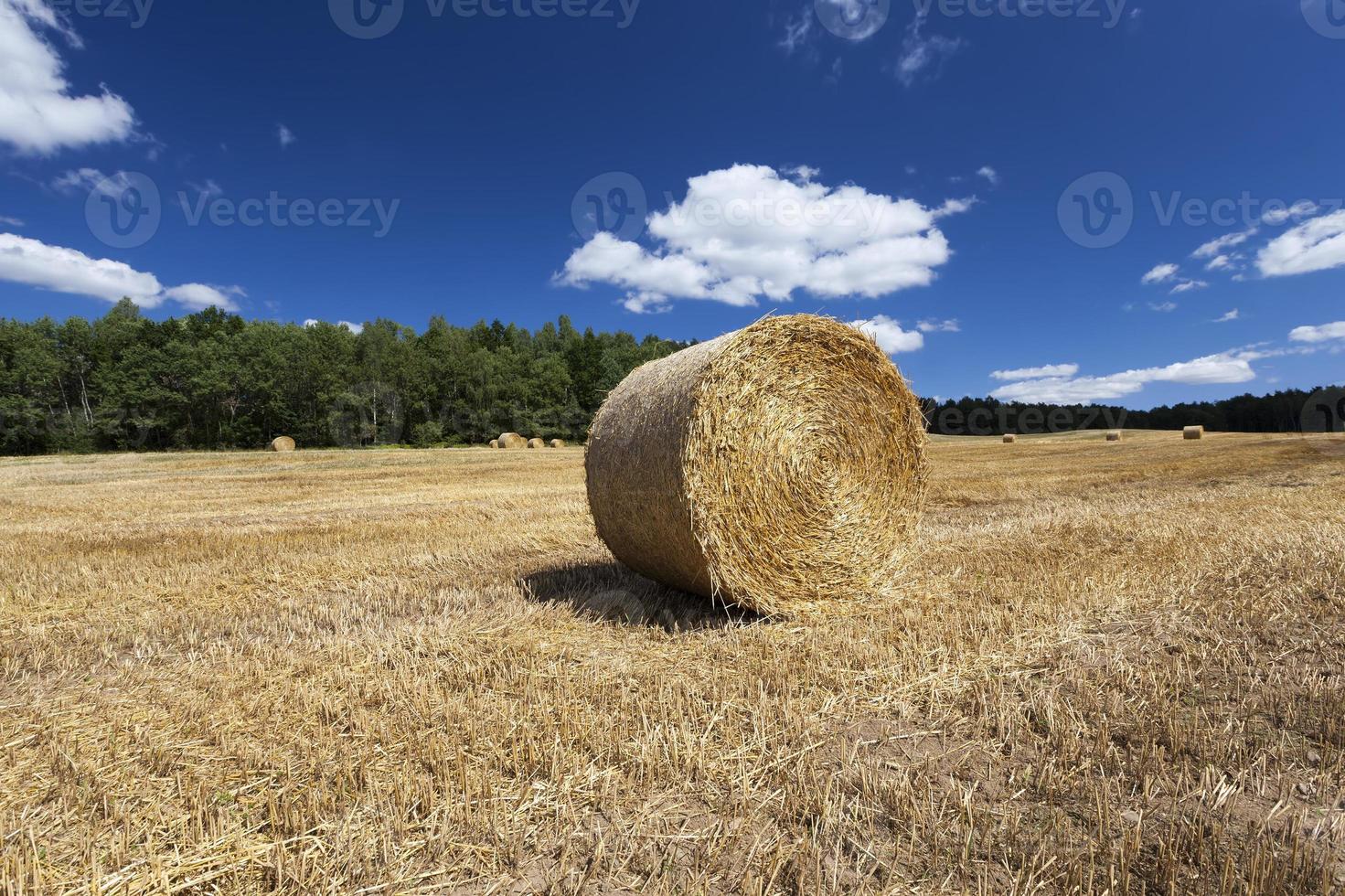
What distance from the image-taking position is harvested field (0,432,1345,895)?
79.0 inches

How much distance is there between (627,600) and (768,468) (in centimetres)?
145

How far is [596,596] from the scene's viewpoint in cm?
518

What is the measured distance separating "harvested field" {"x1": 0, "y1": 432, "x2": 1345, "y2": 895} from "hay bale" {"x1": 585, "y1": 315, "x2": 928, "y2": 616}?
0.45 meters

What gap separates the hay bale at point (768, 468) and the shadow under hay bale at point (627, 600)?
0.15 metres

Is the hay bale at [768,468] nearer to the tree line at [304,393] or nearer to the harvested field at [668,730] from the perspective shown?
the harvested field at [668,730]

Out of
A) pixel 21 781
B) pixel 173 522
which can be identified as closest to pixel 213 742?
pixel 21 781

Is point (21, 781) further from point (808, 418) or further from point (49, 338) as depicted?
point (49, 338)

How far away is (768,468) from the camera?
4.95 metres

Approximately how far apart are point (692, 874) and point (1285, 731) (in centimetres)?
261

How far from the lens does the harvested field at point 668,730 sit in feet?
6.58

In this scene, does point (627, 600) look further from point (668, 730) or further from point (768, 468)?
point (668, 730)

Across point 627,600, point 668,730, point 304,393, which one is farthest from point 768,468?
point 304,393

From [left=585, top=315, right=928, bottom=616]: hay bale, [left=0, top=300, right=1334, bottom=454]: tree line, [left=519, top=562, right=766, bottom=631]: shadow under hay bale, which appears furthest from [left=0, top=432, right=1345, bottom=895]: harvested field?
[left=0, top=300, right=1334, bottom=454]: tree line

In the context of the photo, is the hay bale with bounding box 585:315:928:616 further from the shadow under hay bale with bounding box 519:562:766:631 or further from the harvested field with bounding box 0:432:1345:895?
the harvested field with bounding box 0:432:1345:895
